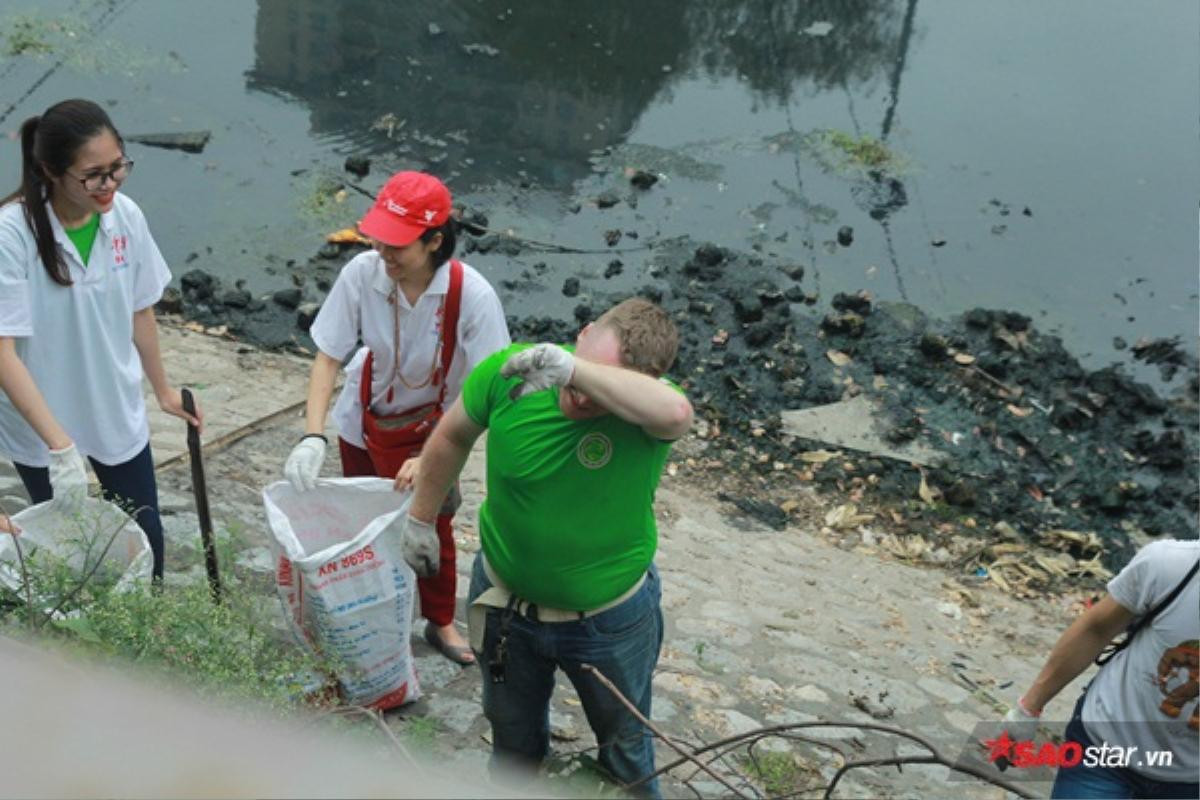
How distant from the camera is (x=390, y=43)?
45.5 ft

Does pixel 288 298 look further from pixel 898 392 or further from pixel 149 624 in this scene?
pixel 149 624

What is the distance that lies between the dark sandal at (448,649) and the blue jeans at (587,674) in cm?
112

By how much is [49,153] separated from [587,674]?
84.2 inches

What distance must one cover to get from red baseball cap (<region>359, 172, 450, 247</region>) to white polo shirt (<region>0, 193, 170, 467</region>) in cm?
73

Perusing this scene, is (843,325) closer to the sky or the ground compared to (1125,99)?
closer to the ground

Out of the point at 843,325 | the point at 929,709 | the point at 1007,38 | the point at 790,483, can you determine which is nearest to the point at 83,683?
the point at 929,709

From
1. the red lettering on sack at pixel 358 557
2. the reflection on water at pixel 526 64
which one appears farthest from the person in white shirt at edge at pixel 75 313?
the reflection on water at pixel 526 64

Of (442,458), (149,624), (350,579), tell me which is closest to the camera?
(149,624)

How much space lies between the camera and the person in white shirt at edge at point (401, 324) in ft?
14.4

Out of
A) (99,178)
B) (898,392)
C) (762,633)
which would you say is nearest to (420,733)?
(99,178)

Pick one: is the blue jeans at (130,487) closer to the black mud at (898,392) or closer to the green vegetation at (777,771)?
the green vegetation at (777,771)

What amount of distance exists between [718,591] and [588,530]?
3162 millimetres

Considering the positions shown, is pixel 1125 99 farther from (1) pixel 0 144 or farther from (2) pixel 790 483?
(1) pixel 0 144

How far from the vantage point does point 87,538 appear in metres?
4.21
